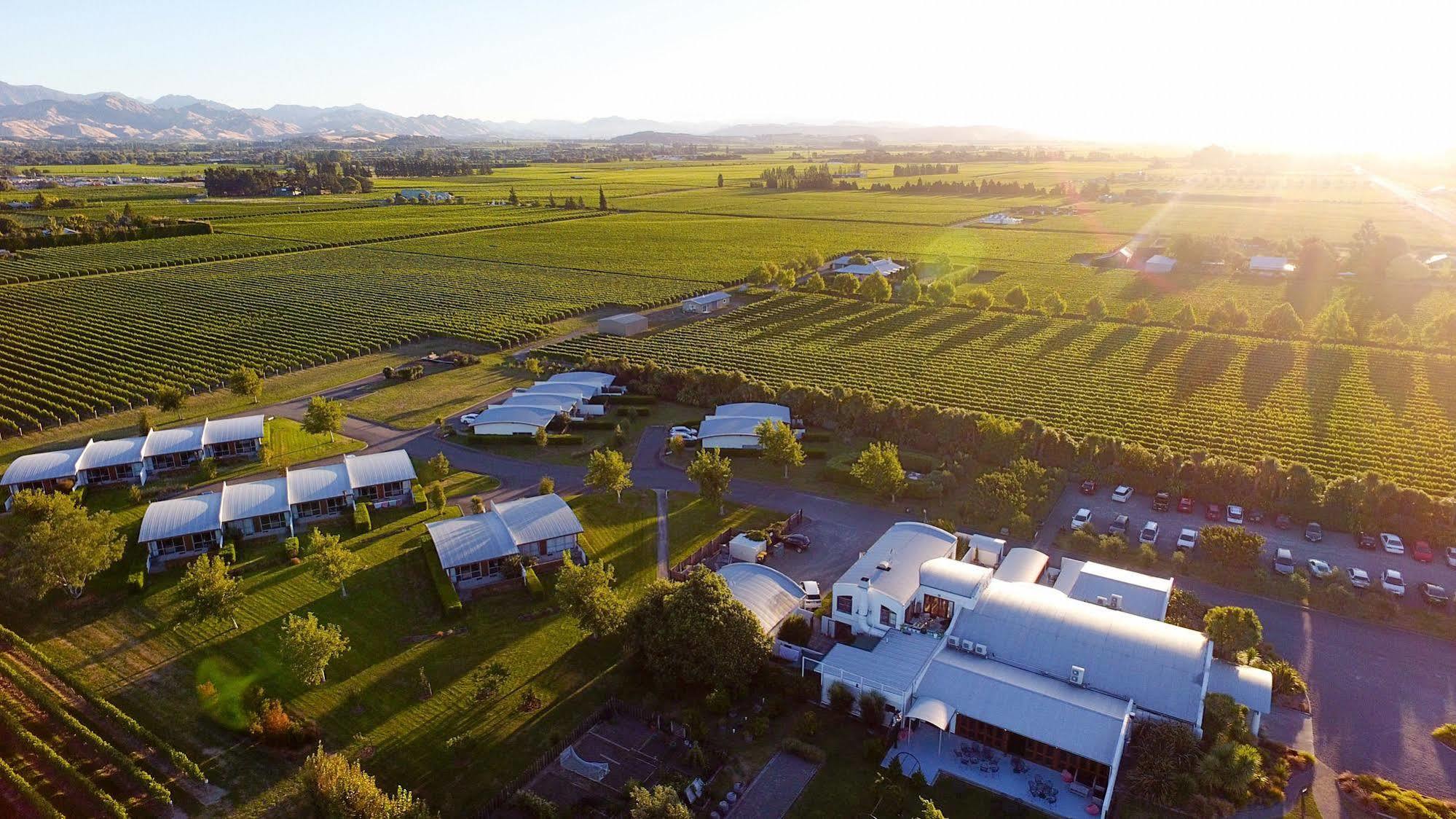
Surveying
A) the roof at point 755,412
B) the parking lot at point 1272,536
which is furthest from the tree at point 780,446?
the parking lot at point 1272,536

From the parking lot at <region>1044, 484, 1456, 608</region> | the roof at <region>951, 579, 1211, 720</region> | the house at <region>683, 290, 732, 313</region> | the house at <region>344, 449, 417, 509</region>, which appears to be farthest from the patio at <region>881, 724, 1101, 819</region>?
the house at <region>683, 290, 732, 313</region>

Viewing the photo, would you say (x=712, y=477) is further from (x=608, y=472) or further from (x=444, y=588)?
(x=444, y=588)

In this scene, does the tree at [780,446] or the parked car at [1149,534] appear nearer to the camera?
the parked car at [1149,534]

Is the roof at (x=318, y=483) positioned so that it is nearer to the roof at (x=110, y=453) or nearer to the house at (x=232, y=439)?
the house at (x=232, y=439)

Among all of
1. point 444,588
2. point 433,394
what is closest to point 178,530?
point 444,588

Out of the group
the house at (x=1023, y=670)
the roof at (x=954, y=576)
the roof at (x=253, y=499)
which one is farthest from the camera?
the roof at (x=253, y=499)

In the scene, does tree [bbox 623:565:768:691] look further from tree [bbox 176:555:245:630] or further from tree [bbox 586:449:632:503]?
tree [bbox 176:555:245:630]
